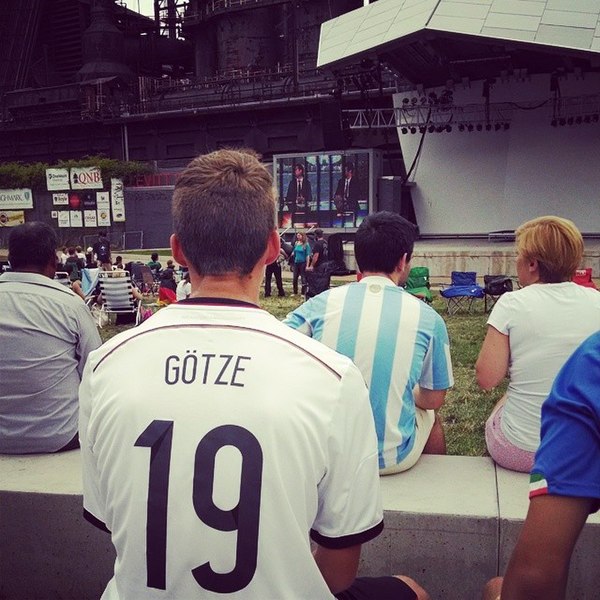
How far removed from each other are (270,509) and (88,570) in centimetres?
178

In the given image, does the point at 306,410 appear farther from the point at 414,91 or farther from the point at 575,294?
the point at 414,91

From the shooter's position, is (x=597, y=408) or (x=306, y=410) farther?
(x=306, y=410)

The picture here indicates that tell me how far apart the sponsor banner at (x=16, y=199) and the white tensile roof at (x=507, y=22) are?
25.5 meters

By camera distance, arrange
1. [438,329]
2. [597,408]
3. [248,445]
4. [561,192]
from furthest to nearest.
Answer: [561,192] → [438,329] → [248,445] → [597,408]

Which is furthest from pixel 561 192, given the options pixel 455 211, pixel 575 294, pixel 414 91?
pixel 575 294

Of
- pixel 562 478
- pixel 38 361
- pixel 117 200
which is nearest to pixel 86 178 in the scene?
pixel 117 200

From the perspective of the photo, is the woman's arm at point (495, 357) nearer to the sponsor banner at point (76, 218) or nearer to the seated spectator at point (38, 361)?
the seated spectator at point (38, 361)

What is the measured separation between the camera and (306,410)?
1.38m

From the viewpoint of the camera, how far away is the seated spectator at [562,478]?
108cm

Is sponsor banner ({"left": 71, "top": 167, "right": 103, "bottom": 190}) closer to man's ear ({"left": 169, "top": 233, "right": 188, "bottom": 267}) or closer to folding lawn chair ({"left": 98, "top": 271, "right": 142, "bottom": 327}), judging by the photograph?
folding lawn chair ({"left": 98, "top": 271, "right": 142, "bottom": 327})

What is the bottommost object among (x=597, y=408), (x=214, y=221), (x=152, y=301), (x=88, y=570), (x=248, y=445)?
(x=152, y=301)

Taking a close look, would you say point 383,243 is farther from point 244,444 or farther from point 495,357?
point 244,444

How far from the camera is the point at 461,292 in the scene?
12992 millimetres

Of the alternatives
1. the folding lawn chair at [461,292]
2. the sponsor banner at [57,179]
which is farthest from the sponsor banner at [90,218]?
the folding lawn chair at [461,292]
